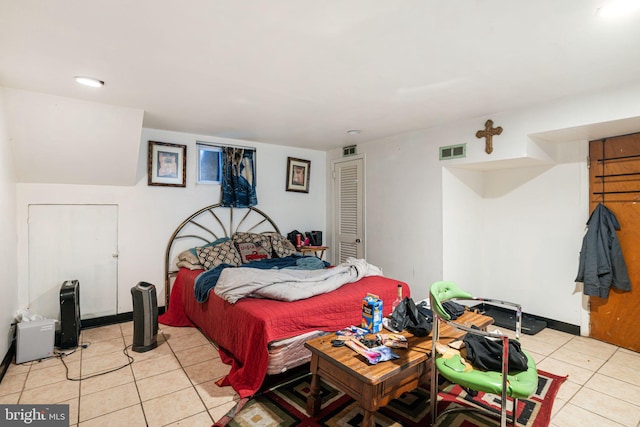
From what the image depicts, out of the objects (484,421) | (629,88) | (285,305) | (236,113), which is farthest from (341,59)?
(484,421)

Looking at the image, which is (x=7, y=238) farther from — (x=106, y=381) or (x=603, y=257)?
(x=603, y=257)

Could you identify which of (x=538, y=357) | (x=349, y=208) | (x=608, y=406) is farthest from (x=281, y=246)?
(x=608, y=406)

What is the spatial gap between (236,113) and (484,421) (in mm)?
3339

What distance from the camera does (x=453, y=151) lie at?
3.79 meters

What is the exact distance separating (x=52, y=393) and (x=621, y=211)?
17.2 ft

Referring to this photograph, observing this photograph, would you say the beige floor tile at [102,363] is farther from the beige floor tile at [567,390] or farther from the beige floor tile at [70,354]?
the beige floor tile at [567,390]

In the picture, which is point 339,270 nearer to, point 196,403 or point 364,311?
point 364,311

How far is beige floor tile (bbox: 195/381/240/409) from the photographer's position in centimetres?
228

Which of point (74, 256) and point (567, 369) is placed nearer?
point (567, 369)

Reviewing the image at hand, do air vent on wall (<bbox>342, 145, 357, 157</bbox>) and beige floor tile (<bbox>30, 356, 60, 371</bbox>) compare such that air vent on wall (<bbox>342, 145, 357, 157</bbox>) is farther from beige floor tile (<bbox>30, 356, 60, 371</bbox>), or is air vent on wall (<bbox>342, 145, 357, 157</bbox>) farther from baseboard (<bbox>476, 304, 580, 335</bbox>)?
beige floor tile (<bbox>30, 356, 60, 371</bbox>)

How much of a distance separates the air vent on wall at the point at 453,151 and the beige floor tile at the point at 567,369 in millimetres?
2187

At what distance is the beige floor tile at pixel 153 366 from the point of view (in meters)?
2.69

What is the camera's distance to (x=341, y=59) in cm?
218

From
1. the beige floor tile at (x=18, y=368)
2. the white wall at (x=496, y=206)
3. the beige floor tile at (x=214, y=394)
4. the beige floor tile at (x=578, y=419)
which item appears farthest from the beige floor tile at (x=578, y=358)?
the beige floor tile at (x=18, y=368)
